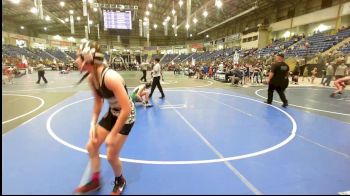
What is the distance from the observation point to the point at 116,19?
19.4 m

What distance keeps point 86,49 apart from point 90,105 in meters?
6.09

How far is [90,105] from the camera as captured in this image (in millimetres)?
7965

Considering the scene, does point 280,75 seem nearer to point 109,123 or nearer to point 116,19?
point 109,123

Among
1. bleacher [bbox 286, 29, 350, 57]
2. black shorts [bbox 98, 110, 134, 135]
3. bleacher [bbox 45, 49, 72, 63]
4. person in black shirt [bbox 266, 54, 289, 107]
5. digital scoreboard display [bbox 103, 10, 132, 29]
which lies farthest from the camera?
bleacher [bbox 45, 49, 72, 63]

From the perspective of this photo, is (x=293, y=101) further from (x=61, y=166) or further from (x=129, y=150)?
(x=61, y=166)

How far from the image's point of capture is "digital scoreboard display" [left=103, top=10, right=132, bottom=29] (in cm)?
1909

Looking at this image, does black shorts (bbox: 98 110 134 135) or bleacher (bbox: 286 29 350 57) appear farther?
bleacher (bbox: 286 29 350 57)

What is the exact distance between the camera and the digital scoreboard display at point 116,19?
19094 millimetres

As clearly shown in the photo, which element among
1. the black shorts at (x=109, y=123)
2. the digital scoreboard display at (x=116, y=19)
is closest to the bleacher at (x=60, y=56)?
the digital scoreboard display at (x=116, y=19)

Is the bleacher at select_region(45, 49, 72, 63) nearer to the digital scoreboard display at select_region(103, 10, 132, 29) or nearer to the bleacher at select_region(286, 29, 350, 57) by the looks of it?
the digital scoreboard display at select_region(103, 10, 132, 29)

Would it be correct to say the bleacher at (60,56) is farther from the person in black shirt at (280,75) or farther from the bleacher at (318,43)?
the person in black shirt at (280,75)

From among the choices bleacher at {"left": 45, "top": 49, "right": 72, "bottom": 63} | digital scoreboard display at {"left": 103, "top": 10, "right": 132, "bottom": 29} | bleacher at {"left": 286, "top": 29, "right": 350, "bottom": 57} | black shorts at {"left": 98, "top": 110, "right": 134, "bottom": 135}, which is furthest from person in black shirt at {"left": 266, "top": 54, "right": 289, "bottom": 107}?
bleacher at {"left": 45, "top": 49, "right": 72, "bottom": 63}

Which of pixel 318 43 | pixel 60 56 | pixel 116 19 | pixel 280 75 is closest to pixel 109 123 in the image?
pixel 280 75

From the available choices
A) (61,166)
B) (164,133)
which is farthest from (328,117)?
(61,166)
